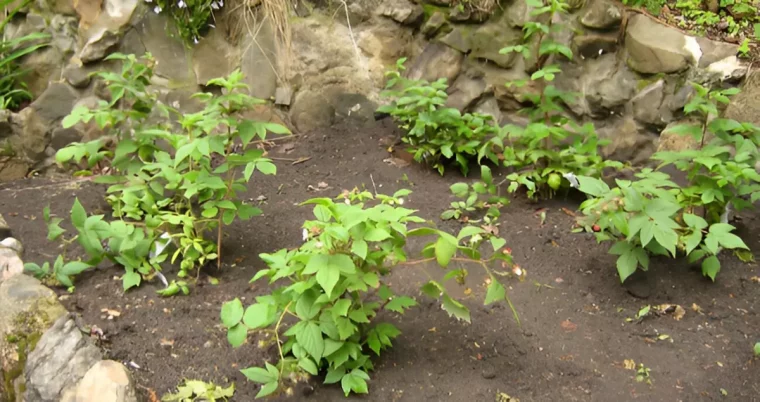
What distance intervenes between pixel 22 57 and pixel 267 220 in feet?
8.42

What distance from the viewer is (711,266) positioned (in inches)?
106

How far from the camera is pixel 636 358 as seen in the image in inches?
94.7

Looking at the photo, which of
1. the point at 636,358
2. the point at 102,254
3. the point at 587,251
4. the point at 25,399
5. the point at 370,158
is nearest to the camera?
the point at 25,399

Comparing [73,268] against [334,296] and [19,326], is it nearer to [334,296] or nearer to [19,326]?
[19,326]

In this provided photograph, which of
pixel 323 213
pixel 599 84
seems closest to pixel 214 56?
pixel 599 84

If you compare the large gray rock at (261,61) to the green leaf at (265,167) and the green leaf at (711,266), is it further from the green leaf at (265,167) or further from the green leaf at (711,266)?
the green leaf at (711,266)

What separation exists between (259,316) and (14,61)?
362 centimetres

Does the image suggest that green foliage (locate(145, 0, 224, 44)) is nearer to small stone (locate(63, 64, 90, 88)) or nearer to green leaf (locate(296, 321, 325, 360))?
small stone (locate(63, 64, 90, 88))

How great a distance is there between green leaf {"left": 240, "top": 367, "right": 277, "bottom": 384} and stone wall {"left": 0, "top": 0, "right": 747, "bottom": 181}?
8.50 ft

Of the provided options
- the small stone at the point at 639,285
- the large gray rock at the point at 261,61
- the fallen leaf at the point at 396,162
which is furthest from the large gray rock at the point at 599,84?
the large gray rock at the point at 261,61

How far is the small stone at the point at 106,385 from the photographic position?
1.98m

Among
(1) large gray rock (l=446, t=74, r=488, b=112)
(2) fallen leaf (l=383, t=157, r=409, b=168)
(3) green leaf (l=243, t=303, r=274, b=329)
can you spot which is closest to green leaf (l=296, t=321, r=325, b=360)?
(3) green leaf (l=243, t=303, r=274, b=329)

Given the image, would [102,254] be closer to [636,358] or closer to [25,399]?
[25,399]

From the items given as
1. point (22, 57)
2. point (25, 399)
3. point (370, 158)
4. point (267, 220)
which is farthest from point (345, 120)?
point (25, 399)
